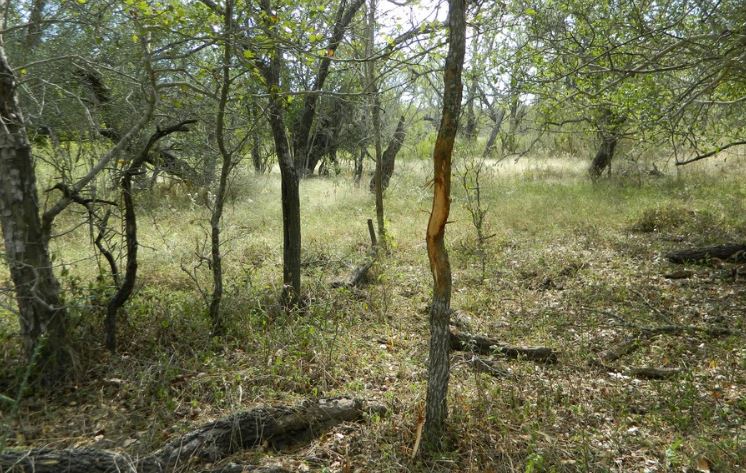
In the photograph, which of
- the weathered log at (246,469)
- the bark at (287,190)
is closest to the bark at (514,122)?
the bark at (287,190)

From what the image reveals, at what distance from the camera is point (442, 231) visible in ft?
11.7

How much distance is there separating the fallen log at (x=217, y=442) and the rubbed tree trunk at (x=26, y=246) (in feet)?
3.94

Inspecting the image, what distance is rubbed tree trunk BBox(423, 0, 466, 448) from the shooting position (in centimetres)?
331

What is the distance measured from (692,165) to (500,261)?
11.1 metres

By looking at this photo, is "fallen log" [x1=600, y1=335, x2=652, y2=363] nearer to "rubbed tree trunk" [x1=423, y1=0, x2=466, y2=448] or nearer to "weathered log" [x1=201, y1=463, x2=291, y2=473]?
"rubbed tree trunk" [x1=423, y1=0, x2=466, y2=448]

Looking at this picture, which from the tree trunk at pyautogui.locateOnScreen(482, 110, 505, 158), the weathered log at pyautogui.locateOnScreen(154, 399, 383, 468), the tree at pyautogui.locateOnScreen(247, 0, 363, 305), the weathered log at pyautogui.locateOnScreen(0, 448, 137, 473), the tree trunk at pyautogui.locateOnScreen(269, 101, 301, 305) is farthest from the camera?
the tree trunk at pyautogui.locateOnScreen(482, 110, 505, 158)

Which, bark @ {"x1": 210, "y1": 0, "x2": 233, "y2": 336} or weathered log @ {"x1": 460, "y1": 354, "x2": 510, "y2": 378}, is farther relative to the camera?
bark @ {"x1": 210, "y1": 0, "x2": 233, "y2": 336}

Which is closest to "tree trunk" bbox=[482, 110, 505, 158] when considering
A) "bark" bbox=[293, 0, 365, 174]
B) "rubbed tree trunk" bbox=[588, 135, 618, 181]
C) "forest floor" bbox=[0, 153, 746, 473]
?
"rubbed tree trunk" bbox=[588, 135, 618, 181]

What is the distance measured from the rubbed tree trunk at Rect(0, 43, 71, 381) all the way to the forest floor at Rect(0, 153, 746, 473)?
0.28m

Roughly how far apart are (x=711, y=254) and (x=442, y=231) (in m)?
6.31

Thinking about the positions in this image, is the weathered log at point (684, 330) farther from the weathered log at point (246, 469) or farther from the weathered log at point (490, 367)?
the weathered log at point (246, 469)

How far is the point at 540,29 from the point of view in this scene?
25.1ft

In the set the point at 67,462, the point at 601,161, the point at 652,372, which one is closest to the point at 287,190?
the point at 67,462

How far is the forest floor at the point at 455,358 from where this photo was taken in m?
3.79
